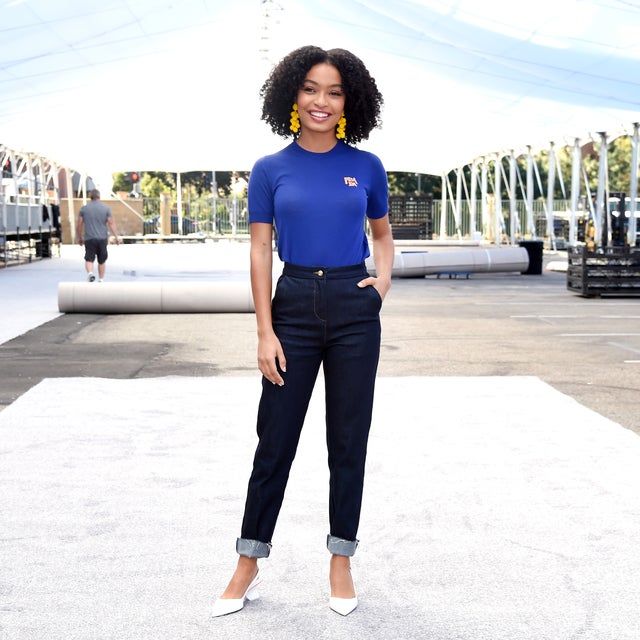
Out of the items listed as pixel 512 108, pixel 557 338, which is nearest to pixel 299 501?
pixel 557 338

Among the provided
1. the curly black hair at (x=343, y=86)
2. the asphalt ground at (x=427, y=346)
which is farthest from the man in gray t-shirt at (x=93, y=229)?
the curly black hair at (x=343, y=86)

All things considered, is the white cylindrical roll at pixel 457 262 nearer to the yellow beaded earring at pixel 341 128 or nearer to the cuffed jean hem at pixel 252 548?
the yellow beaded earring at pixel 341 128

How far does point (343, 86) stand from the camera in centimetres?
390

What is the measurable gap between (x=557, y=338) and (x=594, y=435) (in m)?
6.40

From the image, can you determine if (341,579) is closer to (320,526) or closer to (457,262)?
(320,526)

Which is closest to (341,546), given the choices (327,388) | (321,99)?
(327,388)

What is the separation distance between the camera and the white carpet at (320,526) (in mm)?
3760

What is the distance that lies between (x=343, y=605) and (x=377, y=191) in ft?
4.70

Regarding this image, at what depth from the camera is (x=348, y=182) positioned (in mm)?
3766

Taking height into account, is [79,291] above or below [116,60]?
below

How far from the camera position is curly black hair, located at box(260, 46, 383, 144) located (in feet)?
12.8

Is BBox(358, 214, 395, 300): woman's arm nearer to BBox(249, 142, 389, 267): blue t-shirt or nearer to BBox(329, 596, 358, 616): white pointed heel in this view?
BBox(249, 142, 389, 267): blue t-shirt

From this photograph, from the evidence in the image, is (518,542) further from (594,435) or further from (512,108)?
(512,108)

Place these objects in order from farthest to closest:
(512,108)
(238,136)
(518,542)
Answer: (238,136)
(512,108)
(518,542)
